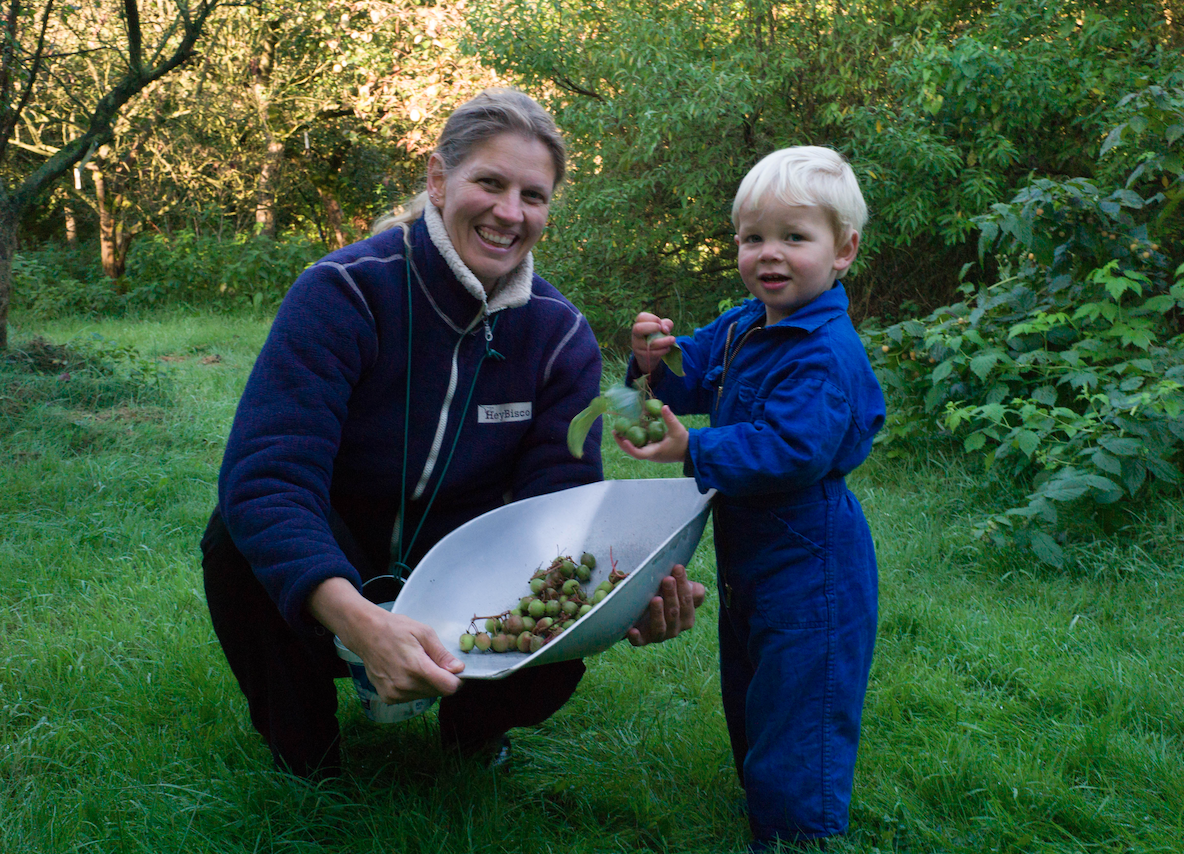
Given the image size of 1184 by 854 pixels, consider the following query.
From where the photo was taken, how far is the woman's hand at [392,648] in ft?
4.77

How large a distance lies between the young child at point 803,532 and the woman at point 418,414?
176 mm

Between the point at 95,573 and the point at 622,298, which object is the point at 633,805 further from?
the point at 622,298

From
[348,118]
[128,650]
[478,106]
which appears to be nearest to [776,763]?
[478,106]

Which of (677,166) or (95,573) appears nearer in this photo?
(95,573)

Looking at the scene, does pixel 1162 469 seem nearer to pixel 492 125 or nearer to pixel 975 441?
pixel 975 441

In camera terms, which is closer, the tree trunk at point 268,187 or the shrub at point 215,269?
the shrub at point 215,269

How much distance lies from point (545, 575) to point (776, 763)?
0.55 meters

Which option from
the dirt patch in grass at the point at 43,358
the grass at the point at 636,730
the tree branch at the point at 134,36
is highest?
the tree branch at the point at 134,36

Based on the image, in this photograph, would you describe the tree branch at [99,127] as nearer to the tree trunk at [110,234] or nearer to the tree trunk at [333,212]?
the tree trunk at [110,234]

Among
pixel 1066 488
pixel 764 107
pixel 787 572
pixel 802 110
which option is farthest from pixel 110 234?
pixel 787 572

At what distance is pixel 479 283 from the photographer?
1971 millimetres

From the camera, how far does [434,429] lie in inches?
78.6

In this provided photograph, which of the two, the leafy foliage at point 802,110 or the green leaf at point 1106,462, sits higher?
the leafy foliage at point 802,110

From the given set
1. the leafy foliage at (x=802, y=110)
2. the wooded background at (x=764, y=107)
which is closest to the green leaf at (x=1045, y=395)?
the wooded background at (x=764, y=107)
